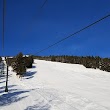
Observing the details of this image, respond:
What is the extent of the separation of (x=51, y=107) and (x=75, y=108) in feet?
7.55

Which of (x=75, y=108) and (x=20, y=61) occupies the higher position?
(x=20, y=61)

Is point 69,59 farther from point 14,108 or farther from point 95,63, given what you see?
point 14,108

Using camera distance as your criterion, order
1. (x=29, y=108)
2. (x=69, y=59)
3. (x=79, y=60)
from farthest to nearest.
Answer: (x=69, y=59) < (x=79, y=60) < (x=29, y=108)

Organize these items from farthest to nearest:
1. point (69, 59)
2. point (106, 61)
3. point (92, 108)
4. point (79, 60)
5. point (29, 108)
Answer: point (69, 59) → point (79, 60) → point (106, 61) → point (92, 108) → point (29, 108)

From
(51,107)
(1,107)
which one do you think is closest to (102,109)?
(51,107)

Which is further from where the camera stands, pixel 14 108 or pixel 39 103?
pixel 39 103

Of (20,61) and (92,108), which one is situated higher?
(20,61)

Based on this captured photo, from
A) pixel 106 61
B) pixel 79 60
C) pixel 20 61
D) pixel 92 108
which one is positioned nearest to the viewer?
pixel 92 108

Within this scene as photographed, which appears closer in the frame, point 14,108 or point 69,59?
point 14,108

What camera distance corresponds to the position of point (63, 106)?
76.8 ft

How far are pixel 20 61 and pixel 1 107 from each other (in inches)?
1773

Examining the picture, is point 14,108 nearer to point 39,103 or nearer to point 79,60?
point 39,103

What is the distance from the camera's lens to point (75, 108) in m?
22.9

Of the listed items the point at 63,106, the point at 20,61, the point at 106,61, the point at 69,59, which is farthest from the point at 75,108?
the point at 69,59
